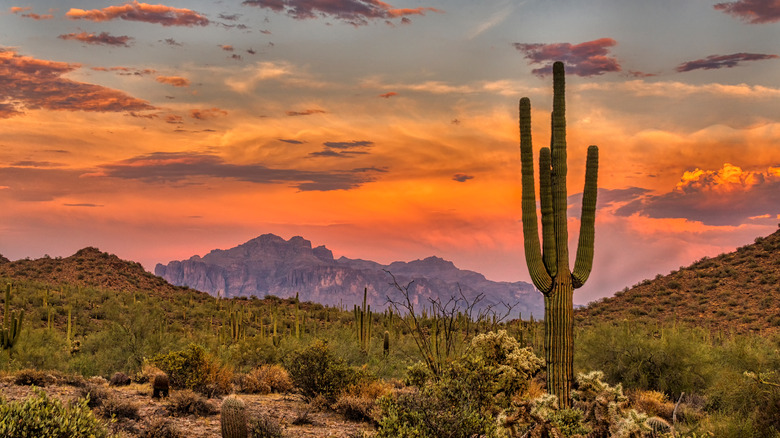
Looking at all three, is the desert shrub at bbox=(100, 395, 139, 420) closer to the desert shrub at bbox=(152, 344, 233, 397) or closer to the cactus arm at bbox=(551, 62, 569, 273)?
the desert shrub at bbox=(152, 344, 233, 397)

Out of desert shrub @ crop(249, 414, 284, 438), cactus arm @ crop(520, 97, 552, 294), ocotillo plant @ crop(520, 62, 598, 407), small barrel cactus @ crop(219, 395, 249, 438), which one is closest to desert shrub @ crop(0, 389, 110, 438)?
small barrel cactus @ crop(219, 395, 249, 438)

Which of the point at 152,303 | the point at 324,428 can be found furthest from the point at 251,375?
the point at 152,303

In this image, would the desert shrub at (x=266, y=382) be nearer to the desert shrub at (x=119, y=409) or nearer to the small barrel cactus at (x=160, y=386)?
the small barrel cactus at (x=160, y=386)

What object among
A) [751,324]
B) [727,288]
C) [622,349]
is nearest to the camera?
[622,349]

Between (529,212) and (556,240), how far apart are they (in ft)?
2.64

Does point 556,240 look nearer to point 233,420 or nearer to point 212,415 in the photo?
point 233,420

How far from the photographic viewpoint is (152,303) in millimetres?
44156

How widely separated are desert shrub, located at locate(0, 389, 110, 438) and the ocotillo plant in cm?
807

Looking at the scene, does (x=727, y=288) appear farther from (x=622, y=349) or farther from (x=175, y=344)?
(x=175, y=344)

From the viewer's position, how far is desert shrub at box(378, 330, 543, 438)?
923 cm

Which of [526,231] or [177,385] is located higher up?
[526,231]

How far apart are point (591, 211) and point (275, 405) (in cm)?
897

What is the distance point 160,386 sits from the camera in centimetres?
1516

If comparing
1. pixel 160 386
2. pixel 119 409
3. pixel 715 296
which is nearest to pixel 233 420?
pixel 119 409
